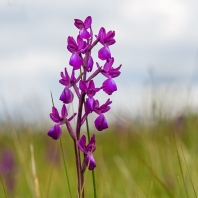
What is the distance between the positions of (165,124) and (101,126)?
2.43m

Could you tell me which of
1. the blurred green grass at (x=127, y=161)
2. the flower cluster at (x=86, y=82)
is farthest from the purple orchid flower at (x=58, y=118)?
the blurred green grass at (x=127, y=161)

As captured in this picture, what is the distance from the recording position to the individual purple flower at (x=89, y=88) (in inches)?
55.2

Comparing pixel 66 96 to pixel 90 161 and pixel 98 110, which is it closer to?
pixel 98 110

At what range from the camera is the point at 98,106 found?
4.81ft

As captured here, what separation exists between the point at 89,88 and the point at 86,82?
0.09 feet

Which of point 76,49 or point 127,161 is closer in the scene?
point 76,49

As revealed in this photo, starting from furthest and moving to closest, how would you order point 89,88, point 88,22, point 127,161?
point 127,161 → point 88,22 → point 89,88

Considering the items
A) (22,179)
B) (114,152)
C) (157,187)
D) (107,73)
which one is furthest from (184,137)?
(107,73)

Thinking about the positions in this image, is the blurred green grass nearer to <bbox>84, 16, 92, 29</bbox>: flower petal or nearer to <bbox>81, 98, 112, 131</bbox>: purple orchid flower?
<bbox>81, 98, 112, 131</bbox>: purple orchid flower

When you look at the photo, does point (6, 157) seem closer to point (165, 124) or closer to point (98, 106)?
point (165, 124)

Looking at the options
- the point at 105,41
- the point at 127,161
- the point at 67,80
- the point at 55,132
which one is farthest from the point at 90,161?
the point at 127,161

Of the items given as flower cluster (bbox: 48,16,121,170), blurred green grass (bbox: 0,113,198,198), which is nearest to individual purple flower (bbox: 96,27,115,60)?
flower cluster (bbox: 48,16,121,170)

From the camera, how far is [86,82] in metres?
1.42

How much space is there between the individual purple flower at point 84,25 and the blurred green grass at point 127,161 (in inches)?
19.7
